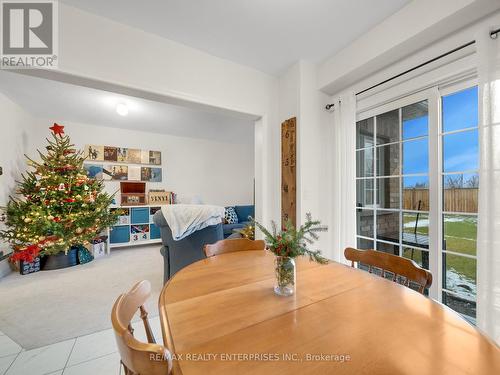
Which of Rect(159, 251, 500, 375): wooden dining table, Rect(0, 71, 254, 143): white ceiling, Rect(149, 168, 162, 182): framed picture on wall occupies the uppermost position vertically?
Rect(0, 71, 254, 143): white ceiling

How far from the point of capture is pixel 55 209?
3.25 m

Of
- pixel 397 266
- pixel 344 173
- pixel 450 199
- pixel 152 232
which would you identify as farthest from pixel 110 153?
pixel 450 199

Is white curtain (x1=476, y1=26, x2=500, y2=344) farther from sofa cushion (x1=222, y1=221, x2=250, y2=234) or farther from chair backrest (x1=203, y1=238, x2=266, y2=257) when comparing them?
sofa cushion (x1=222, y1=221, x2=250, y2=234)

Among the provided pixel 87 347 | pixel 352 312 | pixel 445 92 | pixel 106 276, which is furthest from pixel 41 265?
pixel 445 92

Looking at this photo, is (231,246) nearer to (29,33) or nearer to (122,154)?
(29,33)

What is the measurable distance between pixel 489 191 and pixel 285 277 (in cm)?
141

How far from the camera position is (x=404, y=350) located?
0.60m

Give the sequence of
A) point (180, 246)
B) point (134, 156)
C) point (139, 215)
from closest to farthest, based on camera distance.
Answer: point (180, 246) < point (139, 215) < point (134, 156)

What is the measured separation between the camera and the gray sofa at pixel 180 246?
2506mm

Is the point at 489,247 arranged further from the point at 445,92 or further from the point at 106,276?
the point at 106,276

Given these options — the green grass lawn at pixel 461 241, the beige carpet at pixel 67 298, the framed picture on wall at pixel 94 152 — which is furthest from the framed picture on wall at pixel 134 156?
the green grass lawn at pixel 461 241

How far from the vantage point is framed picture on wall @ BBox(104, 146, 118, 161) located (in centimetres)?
446

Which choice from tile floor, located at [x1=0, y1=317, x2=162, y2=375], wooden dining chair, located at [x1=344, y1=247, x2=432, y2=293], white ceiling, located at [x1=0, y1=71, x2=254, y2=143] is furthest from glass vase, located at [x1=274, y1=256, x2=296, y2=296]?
white ceiling, located at [x1=0, y1=71, x2=254, y2=143]

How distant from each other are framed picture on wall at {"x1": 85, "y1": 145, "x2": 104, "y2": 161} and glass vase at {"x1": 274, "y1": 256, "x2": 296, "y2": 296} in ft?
15.7
